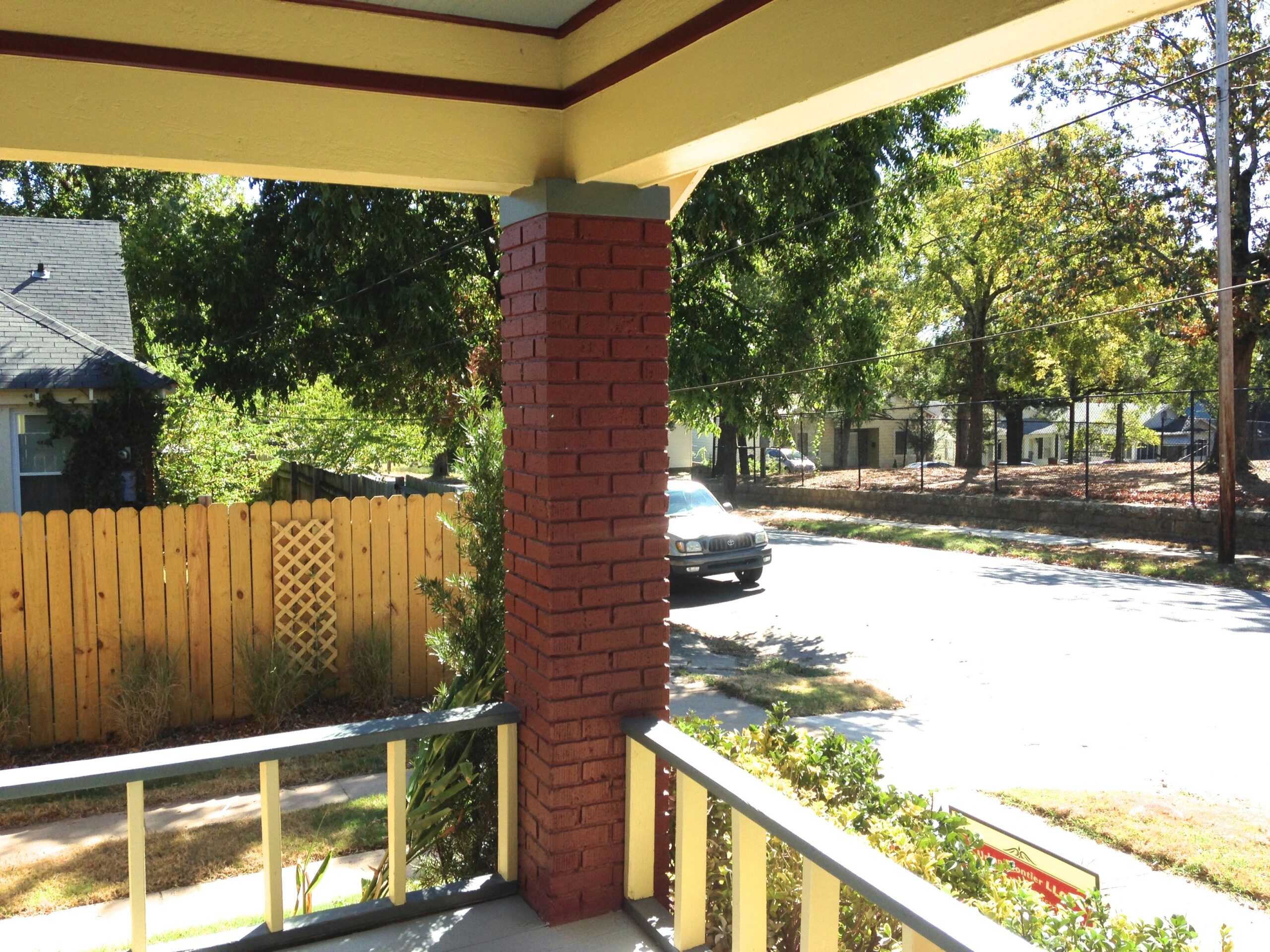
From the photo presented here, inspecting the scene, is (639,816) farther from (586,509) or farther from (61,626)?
(61,626)

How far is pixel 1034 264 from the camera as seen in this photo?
71.6ft

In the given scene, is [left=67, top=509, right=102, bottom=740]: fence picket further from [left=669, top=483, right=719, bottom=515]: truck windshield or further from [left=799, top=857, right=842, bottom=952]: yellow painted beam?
[left=669, top=483, right=719, bottom=515]: truck windshield

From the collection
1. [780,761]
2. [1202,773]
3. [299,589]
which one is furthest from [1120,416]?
[780,761]

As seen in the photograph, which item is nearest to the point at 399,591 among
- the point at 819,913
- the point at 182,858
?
the point at 182,858

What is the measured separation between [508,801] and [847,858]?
181 cm

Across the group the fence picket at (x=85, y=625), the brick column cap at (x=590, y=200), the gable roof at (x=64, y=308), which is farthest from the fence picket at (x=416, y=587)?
the gable roof at (x=64, y=308)

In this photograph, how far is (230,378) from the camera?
1052 centimetres

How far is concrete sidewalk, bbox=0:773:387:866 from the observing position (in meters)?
5.55

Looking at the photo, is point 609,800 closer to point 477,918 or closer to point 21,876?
point 477,918

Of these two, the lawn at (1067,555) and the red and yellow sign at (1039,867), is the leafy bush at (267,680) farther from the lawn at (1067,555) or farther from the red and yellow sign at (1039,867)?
the lawn at (1067,555)

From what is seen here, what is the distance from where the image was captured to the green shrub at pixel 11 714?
6.87 meters

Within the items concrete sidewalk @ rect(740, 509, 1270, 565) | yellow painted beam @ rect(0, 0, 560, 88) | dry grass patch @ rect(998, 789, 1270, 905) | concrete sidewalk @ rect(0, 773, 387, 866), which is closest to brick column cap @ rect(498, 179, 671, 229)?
yellow painted beam @ rect(0, 0, 560, 88)

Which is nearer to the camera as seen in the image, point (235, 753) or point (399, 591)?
point (235, 753)

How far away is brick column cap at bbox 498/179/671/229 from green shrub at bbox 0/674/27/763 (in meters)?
5.50
